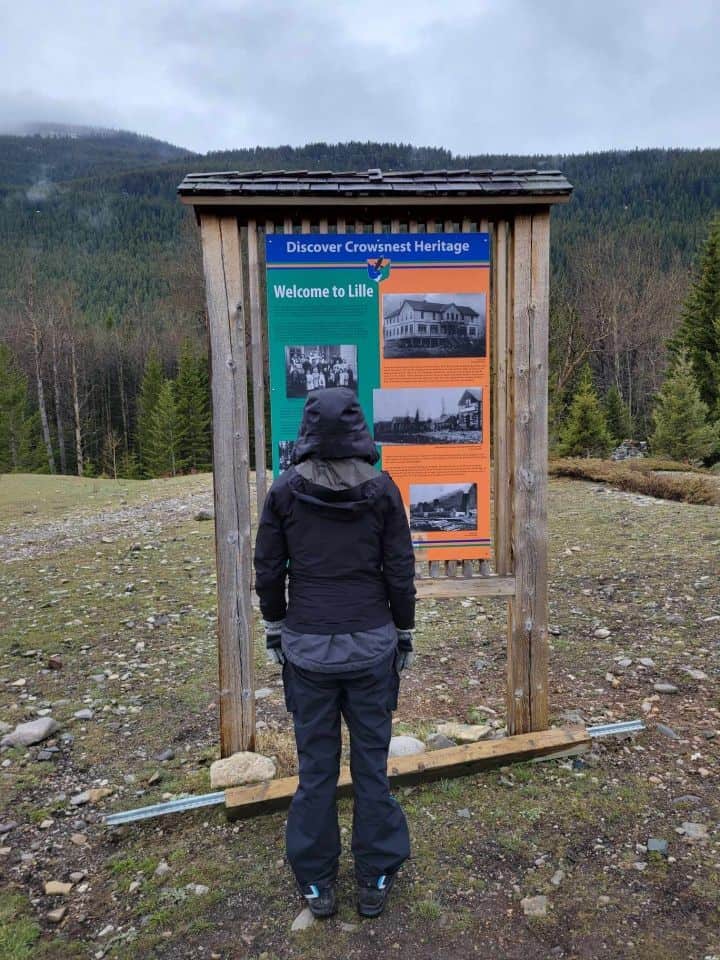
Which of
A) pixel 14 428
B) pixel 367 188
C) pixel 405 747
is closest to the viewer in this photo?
pixel 367 188

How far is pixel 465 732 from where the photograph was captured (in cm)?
498

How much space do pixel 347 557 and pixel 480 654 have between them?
4006mm

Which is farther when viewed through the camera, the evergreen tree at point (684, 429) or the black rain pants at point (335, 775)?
the evergreen tree at point (684, 429)

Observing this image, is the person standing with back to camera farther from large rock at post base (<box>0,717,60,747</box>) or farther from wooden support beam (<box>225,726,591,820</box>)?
large rock at post base (<box>0,717,60,747</box>)

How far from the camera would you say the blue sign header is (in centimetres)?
428

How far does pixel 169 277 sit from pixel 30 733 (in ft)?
150

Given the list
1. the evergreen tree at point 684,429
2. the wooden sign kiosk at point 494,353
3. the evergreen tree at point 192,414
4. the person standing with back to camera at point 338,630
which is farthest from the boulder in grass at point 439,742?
the evergreen tree at point 192,414

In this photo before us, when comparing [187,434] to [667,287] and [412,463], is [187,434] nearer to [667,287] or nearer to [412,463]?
[667,287]

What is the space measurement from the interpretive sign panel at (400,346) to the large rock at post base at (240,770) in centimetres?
175

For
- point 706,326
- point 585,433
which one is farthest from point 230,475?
point 706,326

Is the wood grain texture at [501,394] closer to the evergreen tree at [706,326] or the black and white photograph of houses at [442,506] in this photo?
the black and white photograph of houses at [442,506]

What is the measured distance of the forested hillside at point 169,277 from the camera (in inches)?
1817

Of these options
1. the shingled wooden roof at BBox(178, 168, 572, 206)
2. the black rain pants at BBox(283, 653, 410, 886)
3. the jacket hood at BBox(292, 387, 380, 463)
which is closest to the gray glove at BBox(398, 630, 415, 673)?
the black rain pants at BBox(283, 653, 410, 886)

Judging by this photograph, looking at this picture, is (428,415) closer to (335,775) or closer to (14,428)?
(335,775)
